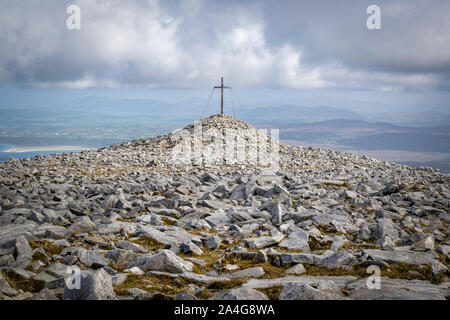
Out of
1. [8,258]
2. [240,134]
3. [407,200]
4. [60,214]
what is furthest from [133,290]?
[240,134]

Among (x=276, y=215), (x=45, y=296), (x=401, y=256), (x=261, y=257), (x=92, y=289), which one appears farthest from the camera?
(x=276, y=215)

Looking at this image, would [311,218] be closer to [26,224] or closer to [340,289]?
[340,289]

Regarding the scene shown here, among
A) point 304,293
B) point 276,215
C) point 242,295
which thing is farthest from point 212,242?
point 304,293

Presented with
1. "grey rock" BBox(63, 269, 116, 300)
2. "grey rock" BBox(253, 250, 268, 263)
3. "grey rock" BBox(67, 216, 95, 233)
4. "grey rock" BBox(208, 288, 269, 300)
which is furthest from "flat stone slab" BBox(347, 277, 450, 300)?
"grey rock" BBox(67, 216, 95, 233)

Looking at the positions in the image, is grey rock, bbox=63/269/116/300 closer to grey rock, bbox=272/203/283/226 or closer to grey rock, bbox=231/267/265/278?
grey rock, bbox=231/267/265/278

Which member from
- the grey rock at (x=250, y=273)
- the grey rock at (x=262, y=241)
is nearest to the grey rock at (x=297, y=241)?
the grey rock at (x=262, y=241)

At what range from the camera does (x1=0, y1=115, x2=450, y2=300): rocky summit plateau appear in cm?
696

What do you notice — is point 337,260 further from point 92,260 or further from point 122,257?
point 92,260

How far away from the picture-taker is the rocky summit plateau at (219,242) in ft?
22.9

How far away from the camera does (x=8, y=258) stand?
789 cm

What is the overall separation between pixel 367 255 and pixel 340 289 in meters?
2.51

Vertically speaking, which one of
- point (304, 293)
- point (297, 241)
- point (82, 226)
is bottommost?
point (297, 241)

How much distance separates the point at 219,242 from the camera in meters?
10.9

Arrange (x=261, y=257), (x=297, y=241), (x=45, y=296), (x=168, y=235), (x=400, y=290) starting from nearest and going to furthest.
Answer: (x=45, y=296) → (x=400, y=290) → (x=261, y=257) → (x=297, y=241) → (x=168, y=235)
